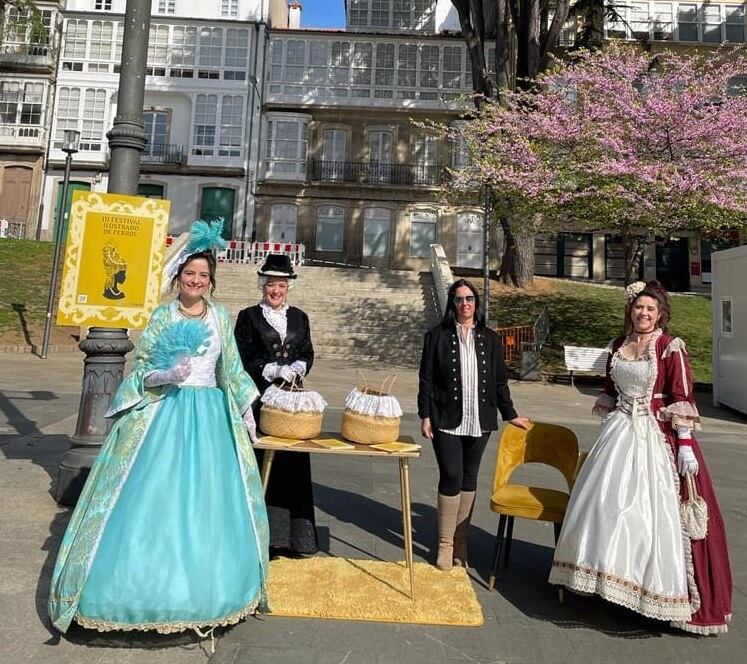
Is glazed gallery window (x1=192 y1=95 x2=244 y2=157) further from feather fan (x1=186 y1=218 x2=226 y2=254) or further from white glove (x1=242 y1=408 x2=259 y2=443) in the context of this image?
white glove (x1=242 y1=408 x2=259 y2=443)

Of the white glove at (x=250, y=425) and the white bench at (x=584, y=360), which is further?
the white bench at (x=584, y=360)

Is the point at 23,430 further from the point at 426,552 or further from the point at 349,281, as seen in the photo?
the point at 349,281

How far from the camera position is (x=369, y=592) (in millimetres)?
3273

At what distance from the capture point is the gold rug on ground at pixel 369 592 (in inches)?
118

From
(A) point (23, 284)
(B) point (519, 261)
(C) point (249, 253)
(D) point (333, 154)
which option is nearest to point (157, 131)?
(D) point (333, 154)

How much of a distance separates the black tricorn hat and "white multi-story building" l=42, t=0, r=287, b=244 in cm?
2478

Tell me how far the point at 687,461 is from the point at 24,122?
3269 cm

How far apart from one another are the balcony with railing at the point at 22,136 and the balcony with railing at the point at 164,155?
496 centimetres

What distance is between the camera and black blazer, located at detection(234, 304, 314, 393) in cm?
362

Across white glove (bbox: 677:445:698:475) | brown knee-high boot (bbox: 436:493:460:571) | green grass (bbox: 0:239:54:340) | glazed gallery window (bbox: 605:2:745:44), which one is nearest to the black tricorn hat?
Answer: brown knee-high boot (bbox: 436:493:460:571)

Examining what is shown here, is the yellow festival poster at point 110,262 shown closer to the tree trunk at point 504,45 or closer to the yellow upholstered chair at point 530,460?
the yellow upholstered chair at point 530,460

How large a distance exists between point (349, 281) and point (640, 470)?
677 inches

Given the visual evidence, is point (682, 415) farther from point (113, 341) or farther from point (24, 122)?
point (24, 122)

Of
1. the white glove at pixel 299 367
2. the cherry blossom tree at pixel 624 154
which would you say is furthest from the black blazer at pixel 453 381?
the cherry blossom tree at pixel 624 154
